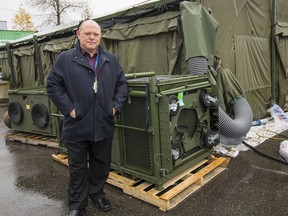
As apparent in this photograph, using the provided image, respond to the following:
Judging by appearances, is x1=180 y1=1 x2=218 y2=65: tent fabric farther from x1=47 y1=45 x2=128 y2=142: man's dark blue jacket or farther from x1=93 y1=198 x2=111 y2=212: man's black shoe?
x1=93 y1=198 x2=111 y2=212: man's black shoe

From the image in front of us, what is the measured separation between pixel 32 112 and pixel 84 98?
3.31 metres

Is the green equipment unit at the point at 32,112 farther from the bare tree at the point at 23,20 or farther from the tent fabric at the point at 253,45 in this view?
the bare tree at the point at 23,20

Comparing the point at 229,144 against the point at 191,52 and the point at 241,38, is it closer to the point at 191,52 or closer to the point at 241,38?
the point at 191,52

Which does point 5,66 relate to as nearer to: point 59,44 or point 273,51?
point 59,44

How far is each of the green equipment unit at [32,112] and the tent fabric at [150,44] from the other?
207cm

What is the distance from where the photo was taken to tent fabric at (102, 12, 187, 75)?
540cm

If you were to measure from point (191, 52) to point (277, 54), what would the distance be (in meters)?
3.43

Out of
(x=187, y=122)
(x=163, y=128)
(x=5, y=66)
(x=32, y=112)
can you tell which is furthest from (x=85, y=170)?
(x=5, y=66)

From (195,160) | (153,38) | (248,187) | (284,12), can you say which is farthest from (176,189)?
(284,12)

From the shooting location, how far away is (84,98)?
2713mm

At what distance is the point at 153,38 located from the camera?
233 inches

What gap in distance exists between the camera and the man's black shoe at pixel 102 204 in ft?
10.0

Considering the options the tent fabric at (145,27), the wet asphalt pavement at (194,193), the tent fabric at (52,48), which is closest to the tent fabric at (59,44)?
the tent fabric at (52,48)

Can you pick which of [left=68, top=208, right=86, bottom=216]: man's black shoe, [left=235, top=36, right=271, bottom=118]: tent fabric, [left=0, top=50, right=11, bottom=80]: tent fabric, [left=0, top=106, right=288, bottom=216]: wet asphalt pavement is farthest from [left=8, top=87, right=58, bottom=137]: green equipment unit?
[left=0, top=50, right=11, bottom=80]: tent fabric
